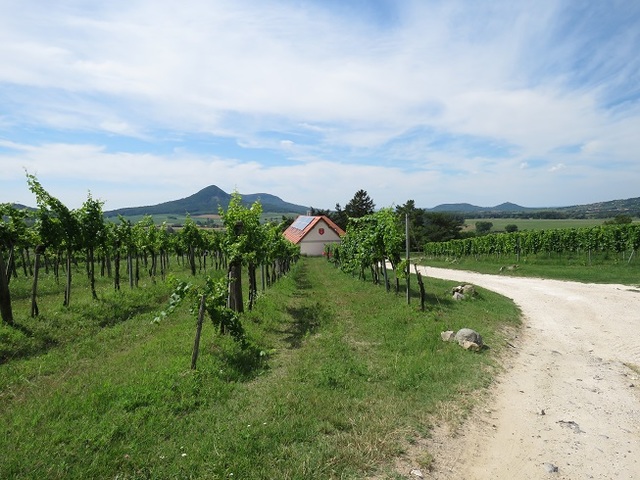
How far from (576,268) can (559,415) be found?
2816 cm

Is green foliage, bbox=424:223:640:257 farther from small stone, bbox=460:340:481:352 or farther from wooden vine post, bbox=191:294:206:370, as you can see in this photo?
wooden vine post, bbox=191:294:206:370

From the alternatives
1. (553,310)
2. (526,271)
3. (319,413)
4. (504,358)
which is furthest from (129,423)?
(526,271)

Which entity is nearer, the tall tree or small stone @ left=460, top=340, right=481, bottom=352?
small stone @ left=460, top=340, right=481, bottom=352

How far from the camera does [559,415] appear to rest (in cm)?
718

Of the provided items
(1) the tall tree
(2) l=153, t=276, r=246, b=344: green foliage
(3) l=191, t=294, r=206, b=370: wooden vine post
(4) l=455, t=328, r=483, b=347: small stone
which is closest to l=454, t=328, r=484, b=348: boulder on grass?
(4) l=455, t=328, r=483, b=347: small stone

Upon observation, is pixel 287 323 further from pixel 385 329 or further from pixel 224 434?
pixel 224 434

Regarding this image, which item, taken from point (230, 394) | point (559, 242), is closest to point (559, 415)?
point (230, 394)

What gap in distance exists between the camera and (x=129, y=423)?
6156mm

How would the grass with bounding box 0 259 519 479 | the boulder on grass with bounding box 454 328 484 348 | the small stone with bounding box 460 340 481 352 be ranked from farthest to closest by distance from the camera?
the boulder on grass with bounding box 454 328 484 348 < the small stone with bounding box 460 340 481 352 < the grass with bounding box 0 259 519 479

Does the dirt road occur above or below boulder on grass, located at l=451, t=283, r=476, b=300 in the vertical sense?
below

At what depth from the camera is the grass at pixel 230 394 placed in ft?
17.5

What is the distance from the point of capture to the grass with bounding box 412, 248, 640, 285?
24.9 meters

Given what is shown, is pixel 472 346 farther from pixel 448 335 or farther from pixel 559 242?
pixel 559 242

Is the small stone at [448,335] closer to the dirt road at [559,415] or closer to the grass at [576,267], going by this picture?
the dirt road at [559,415]
